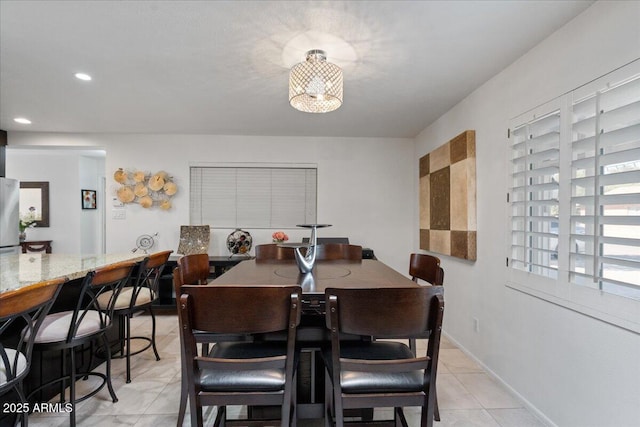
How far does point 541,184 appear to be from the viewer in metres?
1.83

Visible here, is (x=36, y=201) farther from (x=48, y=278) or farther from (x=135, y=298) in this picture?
(x=48, y=278)

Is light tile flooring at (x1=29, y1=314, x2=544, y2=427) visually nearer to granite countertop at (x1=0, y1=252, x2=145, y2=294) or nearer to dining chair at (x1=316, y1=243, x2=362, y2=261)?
granite countertop at (x1=0, y1=252, x2=145, y2=294)

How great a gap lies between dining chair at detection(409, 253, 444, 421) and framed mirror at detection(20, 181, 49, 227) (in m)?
6.49

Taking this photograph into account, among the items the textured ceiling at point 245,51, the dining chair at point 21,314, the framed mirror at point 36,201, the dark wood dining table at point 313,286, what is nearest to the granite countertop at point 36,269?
the dining chair at point 21,314

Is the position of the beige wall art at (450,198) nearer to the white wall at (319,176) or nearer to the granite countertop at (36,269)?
the white wall at (319,176)

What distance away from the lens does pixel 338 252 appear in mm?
2691

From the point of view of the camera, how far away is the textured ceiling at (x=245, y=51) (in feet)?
5.24

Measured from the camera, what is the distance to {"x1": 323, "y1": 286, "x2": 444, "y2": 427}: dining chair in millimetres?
1103

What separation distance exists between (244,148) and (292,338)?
3397 millimetres

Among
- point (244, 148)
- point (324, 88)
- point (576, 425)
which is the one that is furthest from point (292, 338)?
point (244, 148)

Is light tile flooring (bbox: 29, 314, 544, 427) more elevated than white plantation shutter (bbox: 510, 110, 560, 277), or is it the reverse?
white plantation shutter (bbox: 510, 110, 560, 277)

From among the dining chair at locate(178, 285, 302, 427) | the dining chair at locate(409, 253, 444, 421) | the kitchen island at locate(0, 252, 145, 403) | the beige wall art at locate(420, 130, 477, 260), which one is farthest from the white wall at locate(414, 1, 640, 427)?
the kitchen island at locate(0, 252, 145, 403)

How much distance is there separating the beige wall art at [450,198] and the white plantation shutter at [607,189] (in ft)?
3.18

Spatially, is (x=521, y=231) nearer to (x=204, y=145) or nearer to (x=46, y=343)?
(x=46, y=343)
